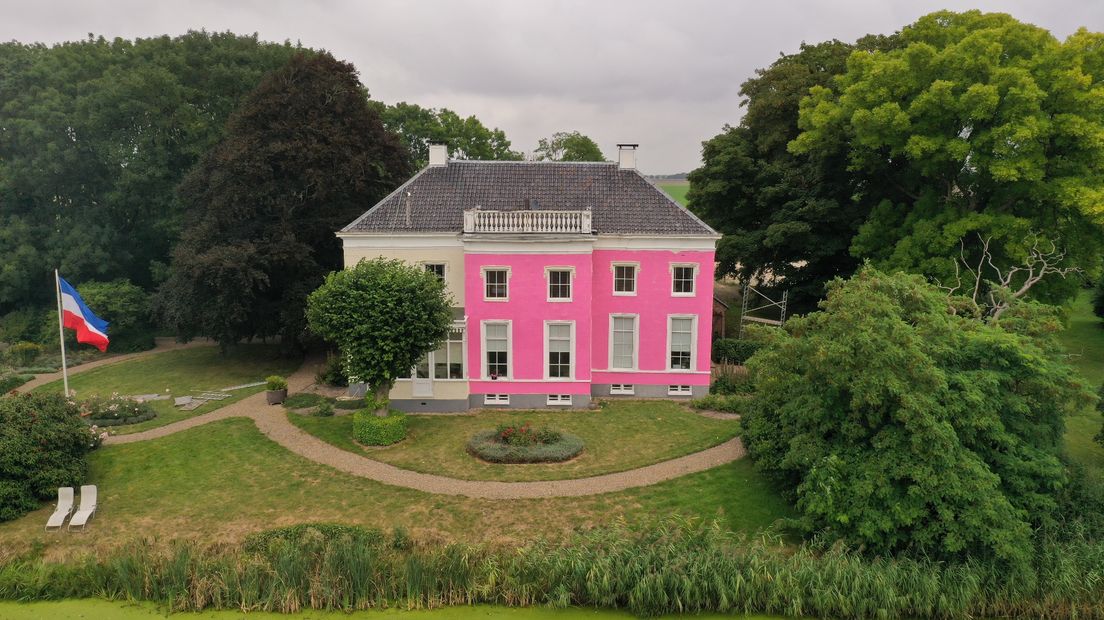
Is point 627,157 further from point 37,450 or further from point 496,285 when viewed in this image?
point 37,450

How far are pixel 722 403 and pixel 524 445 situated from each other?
860 centimetres

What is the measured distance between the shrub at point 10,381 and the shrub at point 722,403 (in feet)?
97.8

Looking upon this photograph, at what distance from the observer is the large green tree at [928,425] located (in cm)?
1279

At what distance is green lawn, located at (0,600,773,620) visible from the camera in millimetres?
12328

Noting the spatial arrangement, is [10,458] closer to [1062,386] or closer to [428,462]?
[428,462]

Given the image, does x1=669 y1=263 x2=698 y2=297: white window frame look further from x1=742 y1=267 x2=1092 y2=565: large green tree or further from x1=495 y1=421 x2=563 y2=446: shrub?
x1=742 y1=267 x2=1092 y2=565: large green tree

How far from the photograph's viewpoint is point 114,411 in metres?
23.2

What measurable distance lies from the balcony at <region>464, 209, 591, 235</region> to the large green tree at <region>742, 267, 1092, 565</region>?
34.5ft

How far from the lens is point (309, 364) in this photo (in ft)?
104

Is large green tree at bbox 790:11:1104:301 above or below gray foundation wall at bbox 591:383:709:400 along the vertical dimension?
above

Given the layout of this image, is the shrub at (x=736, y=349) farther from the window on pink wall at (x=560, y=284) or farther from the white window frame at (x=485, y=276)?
the white window frame at (x=485, y=276)

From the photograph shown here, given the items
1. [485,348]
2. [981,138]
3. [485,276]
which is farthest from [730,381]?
[981,138]

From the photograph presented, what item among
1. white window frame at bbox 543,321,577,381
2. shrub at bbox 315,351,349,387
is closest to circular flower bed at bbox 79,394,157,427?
shrub at bbox 315,351,349,387

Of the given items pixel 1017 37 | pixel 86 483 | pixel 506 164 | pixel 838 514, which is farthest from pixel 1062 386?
pixel 86 483
